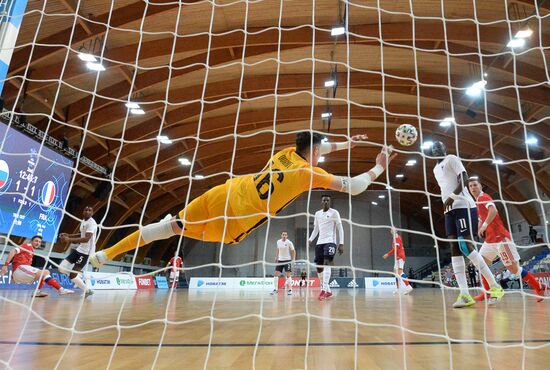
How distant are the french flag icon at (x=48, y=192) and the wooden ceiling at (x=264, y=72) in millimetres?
1342

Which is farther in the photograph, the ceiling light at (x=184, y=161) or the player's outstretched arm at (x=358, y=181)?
the ceiling light at (x=184, y=161)

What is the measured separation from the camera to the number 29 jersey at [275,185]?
250 centimetres

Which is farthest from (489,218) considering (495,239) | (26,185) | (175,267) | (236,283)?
(236,283)

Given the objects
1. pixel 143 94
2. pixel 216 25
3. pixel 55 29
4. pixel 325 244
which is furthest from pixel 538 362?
pixel 143 94

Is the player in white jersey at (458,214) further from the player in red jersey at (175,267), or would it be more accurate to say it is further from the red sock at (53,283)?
the red sock at (53,283)

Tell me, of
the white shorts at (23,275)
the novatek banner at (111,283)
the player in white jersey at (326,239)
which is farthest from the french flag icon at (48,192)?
the player in white jersey at (326,239)

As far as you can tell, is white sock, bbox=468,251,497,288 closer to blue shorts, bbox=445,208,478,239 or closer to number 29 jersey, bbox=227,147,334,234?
blue shorts, bbox=445,208,478,239

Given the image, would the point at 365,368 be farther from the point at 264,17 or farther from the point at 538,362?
the point at 264,17

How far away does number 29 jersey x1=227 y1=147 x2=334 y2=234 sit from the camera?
2.50 metres

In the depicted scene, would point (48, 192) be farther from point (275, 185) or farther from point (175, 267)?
point (275, 185)

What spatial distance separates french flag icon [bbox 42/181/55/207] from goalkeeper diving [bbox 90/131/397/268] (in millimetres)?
6164

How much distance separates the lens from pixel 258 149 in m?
18.0

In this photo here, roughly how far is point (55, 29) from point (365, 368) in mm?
10787

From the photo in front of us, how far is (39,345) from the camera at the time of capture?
188 cm
